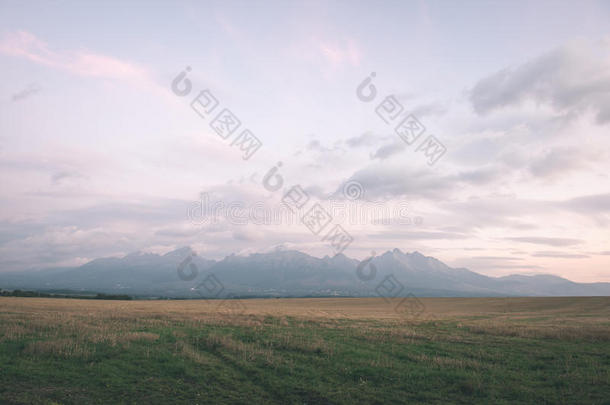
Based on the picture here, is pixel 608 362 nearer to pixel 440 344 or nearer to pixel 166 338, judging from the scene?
pixel 440 344

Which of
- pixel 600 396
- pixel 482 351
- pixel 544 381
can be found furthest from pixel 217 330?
pixel 600 396

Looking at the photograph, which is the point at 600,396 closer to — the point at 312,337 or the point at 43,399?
the point at 312,337

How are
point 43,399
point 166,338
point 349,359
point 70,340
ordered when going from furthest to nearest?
point 166,338, point 70,340, point 349,359, point 43,399

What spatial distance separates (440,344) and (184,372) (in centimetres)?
1452

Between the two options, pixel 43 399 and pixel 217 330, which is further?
pixel 217 330

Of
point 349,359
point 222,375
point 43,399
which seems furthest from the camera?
point 349,359

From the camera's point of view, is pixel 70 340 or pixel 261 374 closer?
pixel 261 374

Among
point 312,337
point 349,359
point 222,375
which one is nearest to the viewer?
point 222,375

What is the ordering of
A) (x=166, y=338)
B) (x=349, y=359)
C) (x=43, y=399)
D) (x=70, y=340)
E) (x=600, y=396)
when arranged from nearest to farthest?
(x=43, y=399)
(x=600, y=396)
(x=349, y=359)
(x=70, y=340)
(x=166, y=338)

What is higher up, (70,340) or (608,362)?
(70,340)

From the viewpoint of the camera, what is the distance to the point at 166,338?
21.0m

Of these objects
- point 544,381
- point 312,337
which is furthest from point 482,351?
point 312,337

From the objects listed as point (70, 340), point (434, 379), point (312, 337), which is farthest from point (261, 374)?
point (70, 340)

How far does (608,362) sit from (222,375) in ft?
57.1
